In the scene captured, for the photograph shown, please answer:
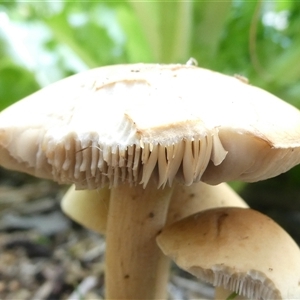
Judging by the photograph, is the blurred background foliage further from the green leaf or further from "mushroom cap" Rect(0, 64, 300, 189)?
"mushroom cap" Rect(0, 64, 300, 189)

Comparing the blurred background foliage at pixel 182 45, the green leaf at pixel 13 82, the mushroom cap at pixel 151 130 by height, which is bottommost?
the mushroom cap at pixel 151 130

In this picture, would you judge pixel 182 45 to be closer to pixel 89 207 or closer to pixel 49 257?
pixel 89 207

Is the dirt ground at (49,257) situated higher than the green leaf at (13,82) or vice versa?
the green leaf at (13,82)

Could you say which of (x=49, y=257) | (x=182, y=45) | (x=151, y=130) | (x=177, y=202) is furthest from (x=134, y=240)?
(x=182, y=45)

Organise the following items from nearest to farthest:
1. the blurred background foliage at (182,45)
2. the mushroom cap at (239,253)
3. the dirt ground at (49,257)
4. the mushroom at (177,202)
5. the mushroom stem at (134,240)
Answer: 1. the mushroom cap at (239,253)
2. the mushroom stem at (134,240)
3. the mushroom at (177,202)
4. the dirt ground at (49,257)
5. the blurred background foliage at (182,45)

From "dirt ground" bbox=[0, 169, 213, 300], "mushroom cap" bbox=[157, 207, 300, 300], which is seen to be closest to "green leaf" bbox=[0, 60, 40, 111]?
"dirt ground" bbox=[0, 169, 213, 300]

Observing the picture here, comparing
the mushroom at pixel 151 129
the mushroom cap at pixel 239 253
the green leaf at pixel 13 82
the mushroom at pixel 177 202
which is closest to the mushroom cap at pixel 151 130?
the mushroom at pixel 151 129

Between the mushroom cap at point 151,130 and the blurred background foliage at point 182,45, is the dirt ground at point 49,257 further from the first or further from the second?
the mushroom cap at point 151,130
